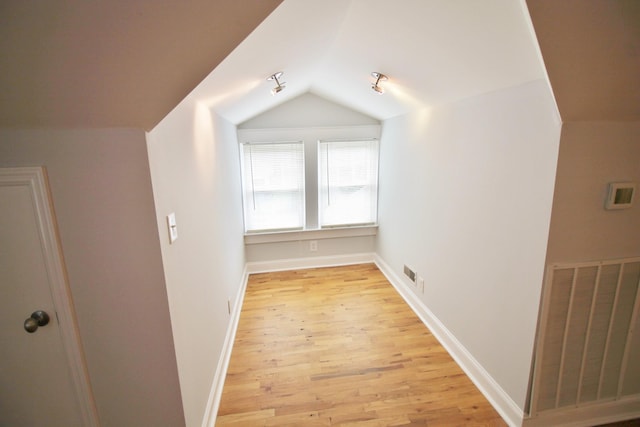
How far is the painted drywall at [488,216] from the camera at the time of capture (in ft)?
5.08

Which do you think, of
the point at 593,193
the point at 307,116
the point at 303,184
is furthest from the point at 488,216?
the point at 307,116

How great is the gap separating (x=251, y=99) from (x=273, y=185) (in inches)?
57.7

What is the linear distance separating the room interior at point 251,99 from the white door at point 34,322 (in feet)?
0.21

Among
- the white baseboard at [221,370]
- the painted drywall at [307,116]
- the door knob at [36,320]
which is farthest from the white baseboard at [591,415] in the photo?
the painted drywall at [307,116]

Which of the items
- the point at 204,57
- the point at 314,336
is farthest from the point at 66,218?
the point at 314,336

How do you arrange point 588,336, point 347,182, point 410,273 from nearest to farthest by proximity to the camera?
1. point 588,336
2. point 410,273
3. point 347,182

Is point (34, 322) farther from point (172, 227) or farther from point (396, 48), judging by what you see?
point (396, 48)

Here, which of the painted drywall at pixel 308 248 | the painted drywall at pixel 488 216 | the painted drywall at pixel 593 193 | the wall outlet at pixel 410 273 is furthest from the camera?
the painted drywall at pixel 308 248

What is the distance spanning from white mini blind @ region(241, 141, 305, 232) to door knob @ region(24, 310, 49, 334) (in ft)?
8.87

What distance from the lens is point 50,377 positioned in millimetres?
1291

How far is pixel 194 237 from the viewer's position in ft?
5.59

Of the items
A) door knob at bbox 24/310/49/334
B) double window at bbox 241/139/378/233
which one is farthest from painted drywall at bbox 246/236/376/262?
door knob at bbox 24/310/49/334

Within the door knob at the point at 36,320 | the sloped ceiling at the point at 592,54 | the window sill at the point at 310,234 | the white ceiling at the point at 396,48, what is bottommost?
the window sill at the point at 310,234

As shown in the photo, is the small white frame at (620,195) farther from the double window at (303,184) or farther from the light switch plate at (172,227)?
the double window at (303,184)
